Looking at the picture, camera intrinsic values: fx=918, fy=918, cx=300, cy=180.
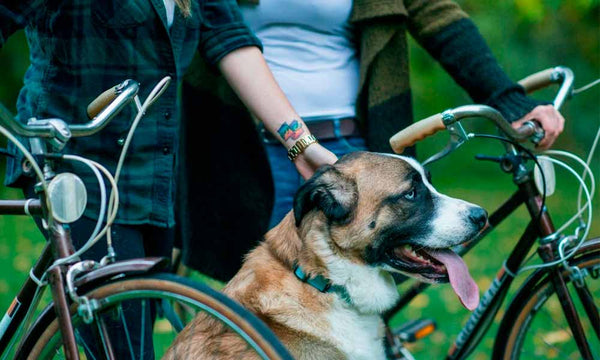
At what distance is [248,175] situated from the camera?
3854 millimetres

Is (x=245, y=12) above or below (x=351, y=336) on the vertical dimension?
above

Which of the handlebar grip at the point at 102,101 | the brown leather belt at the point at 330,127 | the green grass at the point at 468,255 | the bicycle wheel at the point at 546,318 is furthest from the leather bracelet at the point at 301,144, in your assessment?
the green grass at the point at 468,255

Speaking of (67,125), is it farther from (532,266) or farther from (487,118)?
(532,266)

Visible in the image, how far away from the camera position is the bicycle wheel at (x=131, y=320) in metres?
2.15

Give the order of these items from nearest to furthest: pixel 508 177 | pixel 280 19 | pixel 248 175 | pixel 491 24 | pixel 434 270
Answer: pixel 434 270 < pixel 280 19 < pixel 248 175 < pixel 491 24 < pixel 508 177

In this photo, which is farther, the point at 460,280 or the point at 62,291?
the point at 460,280

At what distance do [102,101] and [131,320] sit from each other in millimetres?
711

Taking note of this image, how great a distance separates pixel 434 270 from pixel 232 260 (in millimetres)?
1230

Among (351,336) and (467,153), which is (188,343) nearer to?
(351,336)

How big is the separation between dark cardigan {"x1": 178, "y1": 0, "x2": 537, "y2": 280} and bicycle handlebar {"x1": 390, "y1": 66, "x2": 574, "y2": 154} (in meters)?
0.12

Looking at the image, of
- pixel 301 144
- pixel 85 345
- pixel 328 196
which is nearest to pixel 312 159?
pixel 301 144

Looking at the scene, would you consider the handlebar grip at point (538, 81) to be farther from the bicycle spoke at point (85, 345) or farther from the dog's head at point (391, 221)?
the bicycle spoke at point (85, 345)

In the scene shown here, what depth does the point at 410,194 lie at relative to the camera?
9.89 ft

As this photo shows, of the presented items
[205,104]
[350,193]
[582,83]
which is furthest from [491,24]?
[350,193]
